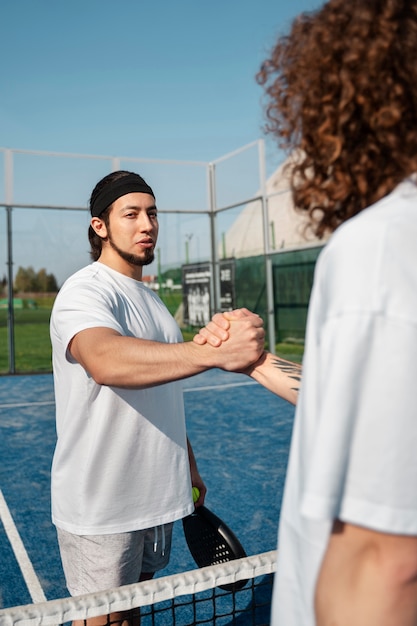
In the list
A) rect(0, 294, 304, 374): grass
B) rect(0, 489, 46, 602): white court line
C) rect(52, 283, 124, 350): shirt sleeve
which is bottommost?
rect(0, 489, 46, 602): white court line

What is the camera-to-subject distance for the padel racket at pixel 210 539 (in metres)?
2.25

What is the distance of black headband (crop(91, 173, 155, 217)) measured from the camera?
2.53 meters

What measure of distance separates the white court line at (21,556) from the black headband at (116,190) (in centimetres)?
207

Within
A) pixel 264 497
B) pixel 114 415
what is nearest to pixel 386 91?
pixel 114 415

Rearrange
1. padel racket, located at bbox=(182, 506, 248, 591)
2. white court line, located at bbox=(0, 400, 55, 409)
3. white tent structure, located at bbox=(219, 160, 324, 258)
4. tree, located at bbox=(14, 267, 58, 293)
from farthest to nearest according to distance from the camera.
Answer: white tent structure, located at bbox=(219, 160, 324, 258), tree, located at bbox=(14, 267, 58, 293), white court line, located at bbox=(0, 400, 55, 409), padel racket, located at bbox=(182, 506, 248, 591)

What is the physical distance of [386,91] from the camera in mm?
867

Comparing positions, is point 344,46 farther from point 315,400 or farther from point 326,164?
point 315,400

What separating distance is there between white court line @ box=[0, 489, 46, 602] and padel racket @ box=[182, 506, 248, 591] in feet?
A: 4.27

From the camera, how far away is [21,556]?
154 inches

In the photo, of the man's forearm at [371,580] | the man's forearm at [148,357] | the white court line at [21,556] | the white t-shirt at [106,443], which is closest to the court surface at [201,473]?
the white court line at [21,556]

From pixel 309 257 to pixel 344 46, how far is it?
11745mm

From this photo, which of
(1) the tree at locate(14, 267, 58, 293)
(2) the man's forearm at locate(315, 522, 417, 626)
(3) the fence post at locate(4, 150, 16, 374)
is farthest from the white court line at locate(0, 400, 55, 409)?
(2) the man's forearm at locate(315, 522, 417, 626)

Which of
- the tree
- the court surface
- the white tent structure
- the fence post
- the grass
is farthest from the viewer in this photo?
the white tent structure

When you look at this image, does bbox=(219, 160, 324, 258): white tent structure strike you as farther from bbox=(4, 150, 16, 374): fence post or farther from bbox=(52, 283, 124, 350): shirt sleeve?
bbox=(52, 283, 124, 350): shirt sleeve
